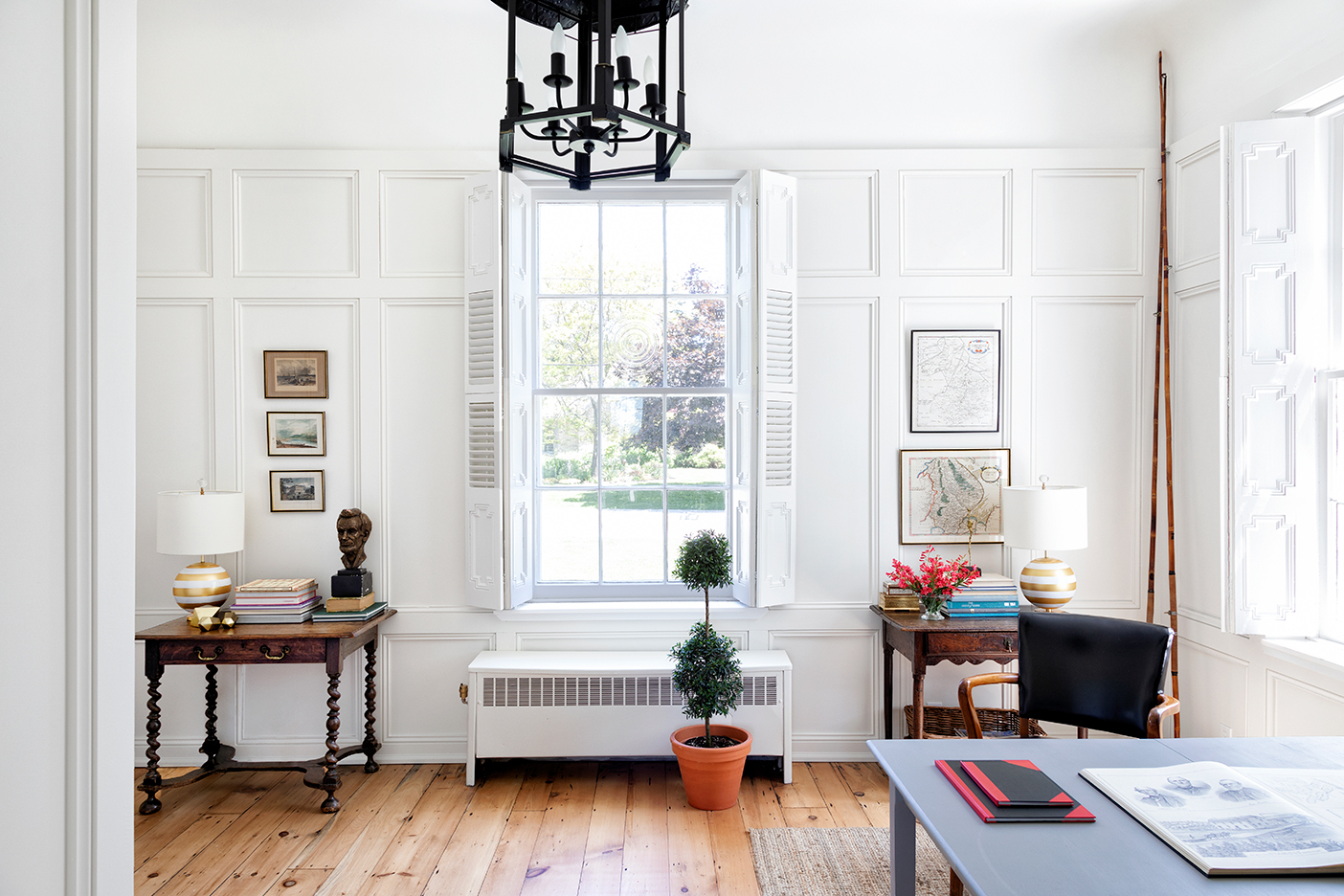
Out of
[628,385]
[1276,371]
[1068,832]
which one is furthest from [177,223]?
[1276,371]

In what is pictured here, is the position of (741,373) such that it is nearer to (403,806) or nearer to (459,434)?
(459,434)

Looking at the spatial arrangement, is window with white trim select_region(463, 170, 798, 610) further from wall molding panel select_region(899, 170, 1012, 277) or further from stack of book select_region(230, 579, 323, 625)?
stack of book select_region(230, 579, 323, 625)

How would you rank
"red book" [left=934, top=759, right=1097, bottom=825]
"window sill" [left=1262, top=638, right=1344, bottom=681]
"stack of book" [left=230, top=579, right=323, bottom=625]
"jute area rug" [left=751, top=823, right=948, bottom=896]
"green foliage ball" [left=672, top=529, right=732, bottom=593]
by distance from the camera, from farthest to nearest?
"stack of book" [left=230, top=579, right=323, bottom=625] < "green foliage ball" [left=672, top=529, right=732, bottom=593] < "window sill" [left=1262, top=638, right=1344, bottom=681] < "jute area rug" [left=751, top=823, right=948, bottom=896] < "red book" [left=934, top=759, right=1097, bottom=825]

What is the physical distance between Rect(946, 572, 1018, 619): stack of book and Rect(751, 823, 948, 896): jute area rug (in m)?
1.02

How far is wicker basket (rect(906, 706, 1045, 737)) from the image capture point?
143 inches

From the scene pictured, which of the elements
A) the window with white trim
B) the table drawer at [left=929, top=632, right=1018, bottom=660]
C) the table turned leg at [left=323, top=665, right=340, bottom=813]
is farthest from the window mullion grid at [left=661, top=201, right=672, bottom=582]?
the table turned leg at [left=323, top=665, right=340, bottom=813]

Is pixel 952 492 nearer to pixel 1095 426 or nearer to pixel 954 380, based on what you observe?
pixel 954 380

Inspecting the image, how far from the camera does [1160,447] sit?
3.79 meters

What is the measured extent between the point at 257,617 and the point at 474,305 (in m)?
1.83

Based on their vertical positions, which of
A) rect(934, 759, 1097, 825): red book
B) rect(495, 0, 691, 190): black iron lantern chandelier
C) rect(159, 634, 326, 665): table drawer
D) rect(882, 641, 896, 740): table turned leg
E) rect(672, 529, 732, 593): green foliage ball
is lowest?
rect(882, 641, 896, 740): table turned leg

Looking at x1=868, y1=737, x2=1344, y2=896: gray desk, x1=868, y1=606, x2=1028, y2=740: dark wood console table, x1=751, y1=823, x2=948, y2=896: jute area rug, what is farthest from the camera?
x1=868, y1=606, x2=1028, y2=740: dark wood console table

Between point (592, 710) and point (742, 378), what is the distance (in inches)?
71.5

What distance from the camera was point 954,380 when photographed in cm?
384
